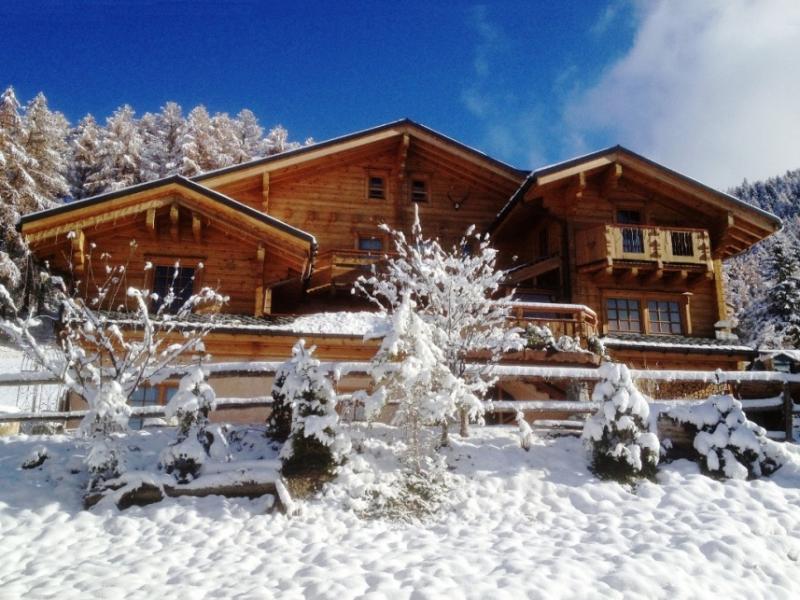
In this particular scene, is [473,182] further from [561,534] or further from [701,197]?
[561,534]

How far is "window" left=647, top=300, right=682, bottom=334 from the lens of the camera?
771 inches

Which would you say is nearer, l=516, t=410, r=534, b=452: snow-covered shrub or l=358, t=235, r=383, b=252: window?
l=516, t=410, r=534, b=452: snow-covered shrub

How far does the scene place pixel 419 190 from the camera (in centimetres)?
2256

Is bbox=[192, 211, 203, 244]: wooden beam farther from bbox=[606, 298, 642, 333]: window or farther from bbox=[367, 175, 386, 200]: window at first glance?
bbox=[606, 298, 642, 333]: window

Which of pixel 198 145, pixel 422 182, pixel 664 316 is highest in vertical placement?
pixel 198 145

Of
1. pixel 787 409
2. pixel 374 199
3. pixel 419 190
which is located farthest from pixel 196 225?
pixel 787 409

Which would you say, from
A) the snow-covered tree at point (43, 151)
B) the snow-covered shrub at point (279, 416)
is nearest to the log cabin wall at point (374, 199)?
the snow-covered shrub at point (279, 416)

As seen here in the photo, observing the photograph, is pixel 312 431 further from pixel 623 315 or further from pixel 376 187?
Answer: pixel 376 187

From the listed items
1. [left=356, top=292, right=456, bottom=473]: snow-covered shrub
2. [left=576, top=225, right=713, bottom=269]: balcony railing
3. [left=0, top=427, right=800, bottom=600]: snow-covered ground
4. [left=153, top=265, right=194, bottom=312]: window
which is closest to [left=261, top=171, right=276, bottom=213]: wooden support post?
[left=153, top=265, right=194, bottom=312]: window

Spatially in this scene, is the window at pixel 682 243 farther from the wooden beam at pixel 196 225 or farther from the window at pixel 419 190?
the wooden beam at pixel 196 225

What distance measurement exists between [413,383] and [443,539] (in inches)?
87.7

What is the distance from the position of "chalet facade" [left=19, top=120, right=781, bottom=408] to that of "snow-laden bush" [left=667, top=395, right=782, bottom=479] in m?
4.22

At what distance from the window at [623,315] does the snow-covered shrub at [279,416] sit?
13444 mm

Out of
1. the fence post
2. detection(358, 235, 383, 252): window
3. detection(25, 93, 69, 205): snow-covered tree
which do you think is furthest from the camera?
detection(25, 93, 69, 205): snow-covered tree
